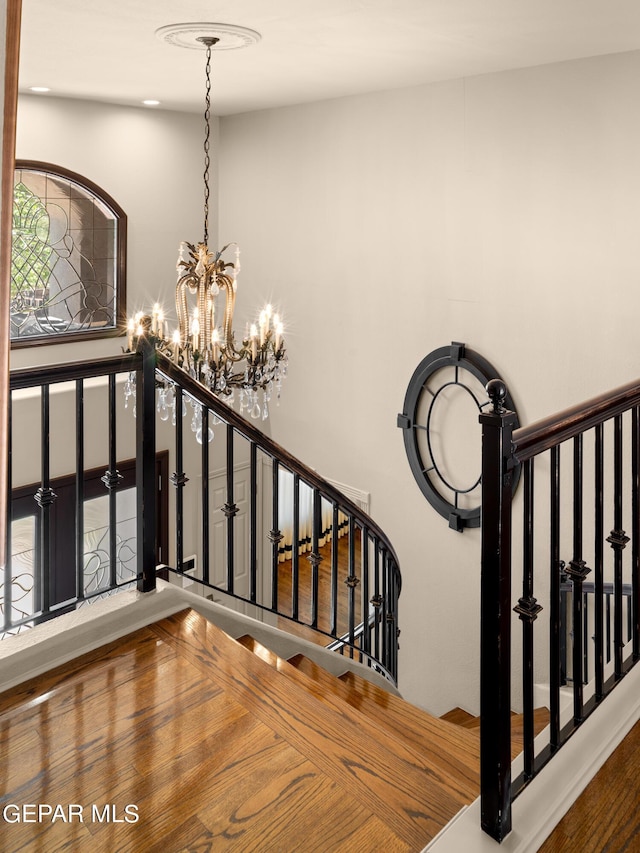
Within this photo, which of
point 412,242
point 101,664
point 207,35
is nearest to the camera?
point 101,664

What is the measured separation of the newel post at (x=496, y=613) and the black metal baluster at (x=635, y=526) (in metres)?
0.74

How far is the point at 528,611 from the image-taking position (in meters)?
1.55

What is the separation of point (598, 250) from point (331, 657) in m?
2.95

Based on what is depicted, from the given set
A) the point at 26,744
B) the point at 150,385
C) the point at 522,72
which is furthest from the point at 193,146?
the point at 26,744

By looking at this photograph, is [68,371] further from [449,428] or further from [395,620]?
[449,428]

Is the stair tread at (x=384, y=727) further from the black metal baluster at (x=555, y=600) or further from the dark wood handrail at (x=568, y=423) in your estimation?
the dark wood handrail at (x=568, y=423)

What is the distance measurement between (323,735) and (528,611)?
64 centimetres

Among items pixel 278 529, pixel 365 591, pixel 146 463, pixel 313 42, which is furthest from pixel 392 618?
pixel 313 42

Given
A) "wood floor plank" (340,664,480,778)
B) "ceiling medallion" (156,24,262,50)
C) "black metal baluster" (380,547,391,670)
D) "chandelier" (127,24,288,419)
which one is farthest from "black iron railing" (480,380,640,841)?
"ceiling medallion" (156,24,262,50)

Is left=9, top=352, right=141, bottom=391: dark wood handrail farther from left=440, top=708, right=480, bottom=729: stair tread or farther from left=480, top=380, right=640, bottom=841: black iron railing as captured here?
left=440, top=708, right=480, bottom=729: stair tread

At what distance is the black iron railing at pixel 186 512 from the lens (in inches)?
94.9

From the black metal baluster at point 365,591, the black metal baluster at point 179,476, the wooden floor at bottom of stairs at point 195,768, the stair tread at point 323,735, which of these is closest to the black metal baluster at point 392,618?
the black metal baluster at point 365,591

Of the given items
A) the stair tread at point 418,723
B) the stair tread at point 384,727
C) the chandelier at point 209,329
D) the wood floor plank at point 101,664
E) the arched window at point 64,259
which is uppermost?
the arched window at point 64,259

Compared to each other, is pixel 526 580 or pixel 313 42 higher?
pixel 313 42
